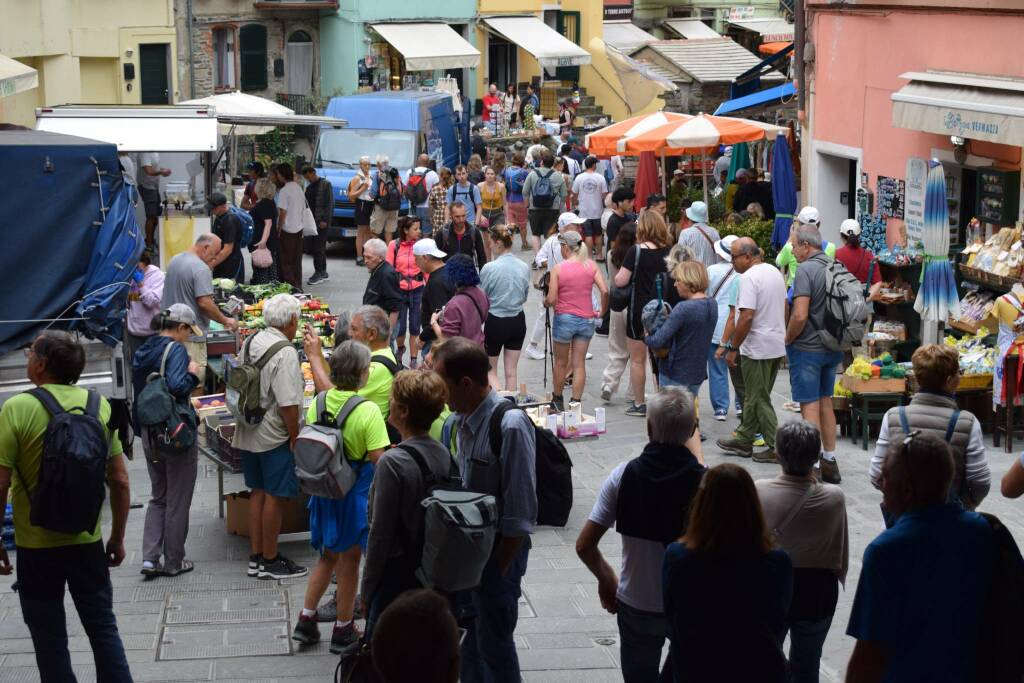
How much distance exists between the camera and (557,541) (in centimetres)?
951

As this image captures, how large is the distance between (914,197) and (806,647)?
397 inches

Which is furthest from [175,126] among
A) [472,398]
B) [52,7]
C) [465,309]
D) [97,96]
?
[97,96]

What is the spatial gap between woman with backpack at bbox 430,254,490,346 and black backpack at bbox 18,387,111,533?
15.8 feet

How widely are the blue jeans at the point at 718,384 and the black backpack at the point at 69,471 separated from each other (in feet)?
23.5

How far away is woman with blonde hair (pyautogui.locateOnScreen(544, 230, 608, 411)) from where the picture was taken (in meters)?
12.4

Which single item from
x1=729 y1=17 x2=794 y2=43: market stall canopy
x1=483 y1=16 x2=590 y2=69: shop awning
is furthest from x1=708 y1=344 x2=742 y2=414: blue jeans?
x1=729 y1=17 x2=794 y2=43: market stall canopy

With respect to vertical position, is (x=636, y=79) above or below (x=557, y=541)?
above

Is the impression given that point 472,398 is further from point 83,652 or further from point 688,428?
point 83,652

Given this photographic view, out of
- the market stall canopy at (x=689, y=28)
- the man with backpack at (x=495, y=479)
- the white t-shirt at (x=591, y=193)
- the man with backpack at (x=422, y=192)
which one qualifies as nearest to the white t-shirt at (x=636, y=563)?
the man with backpack at (x=495, y=479)

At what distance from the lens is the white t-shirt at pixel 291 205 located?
18.5m

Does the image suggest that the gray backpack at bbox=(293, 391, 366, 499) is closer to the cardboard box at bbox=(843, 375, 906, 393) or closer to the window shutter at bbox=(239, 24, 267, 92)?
the cardboard box at bbox=(843, 375, 906, 393)

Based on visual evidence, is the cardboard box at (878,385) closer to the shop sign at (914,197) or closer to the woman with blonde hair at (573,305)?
the woman with blonde hair at (573,305)

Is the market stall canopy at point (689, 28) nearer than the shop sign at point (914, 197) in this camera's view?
No

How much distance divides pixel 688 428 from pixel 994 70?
9.40m
